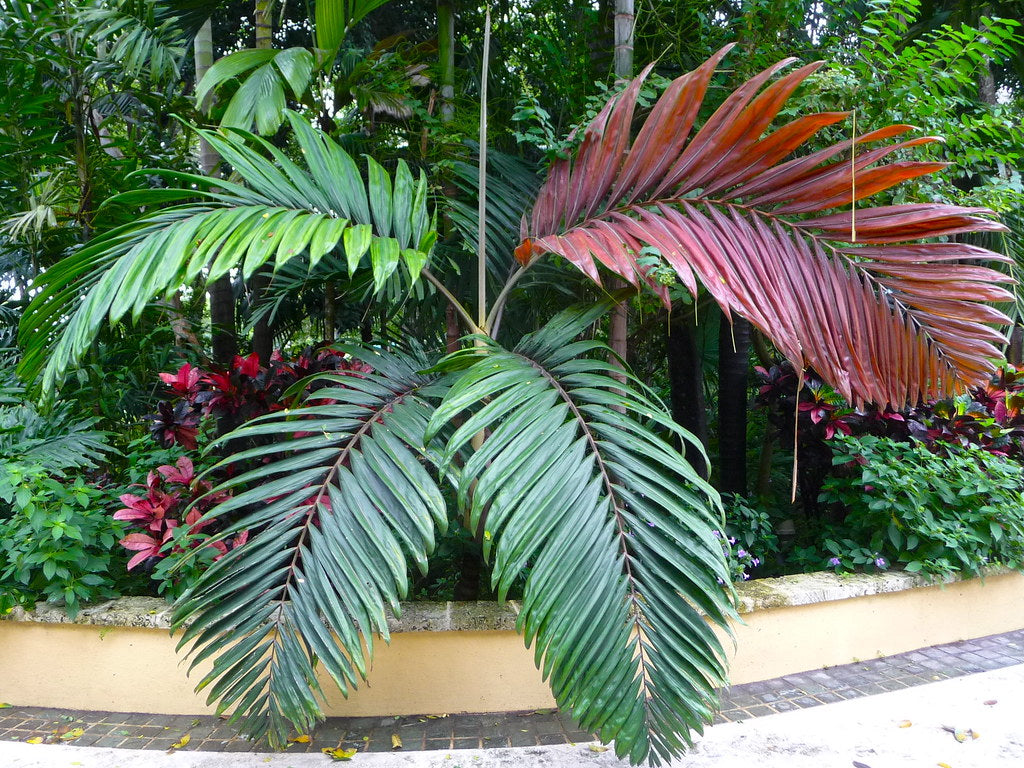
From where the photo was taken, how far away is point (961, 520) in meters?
3.01

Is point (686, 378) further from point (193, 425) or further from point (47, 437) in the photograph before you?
point (47, 437)

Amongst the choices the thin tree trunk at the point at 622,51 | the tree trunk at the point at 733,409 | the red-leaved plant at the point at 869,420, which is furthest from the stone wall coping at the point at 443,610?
the thin tree trunk at the point at 622,51

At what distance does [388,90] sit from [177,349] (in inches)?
65.3

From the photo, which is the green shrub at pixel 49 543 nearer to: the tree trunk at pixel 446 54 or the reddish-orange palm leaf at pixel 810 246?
the reddish-orange palm leaf at pixel 810 246

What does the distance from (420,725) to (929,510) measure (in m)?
2.21

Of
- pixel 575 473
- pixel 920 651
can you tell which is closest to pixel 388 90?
Answer: pixel 575 473

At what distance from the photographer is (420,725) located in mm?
2377

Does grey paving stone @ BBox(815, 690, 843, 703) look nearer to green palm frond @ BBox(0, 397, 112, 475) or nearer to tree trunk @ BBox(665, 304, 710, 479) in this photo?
tree trunk @ BBox(665, 304, 710, 479)

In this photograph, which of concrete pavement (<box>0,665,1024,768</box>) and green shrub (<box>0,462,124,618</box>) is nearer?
concrete pavement (<box>0,665,1024,768</box>)

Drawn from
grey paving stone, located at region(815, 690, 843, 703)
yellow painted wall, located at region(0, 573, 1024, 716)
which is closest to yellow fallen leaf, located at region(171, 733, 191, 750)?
yellow painted wall, located at region(0, 573, 1024, 716)

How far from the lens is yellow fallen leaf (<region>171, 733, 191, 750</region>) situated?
224 centimetres

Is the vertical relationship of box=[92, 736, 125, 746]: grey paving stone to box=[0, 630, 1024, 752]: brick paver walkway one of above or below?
above

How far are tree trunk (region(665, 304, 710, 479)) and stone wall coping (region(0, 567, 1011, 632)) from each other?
1.16 meters

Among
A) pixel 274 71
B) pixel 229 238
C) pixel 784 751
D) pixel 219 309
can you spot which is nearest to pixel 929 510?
pixel 784 751
